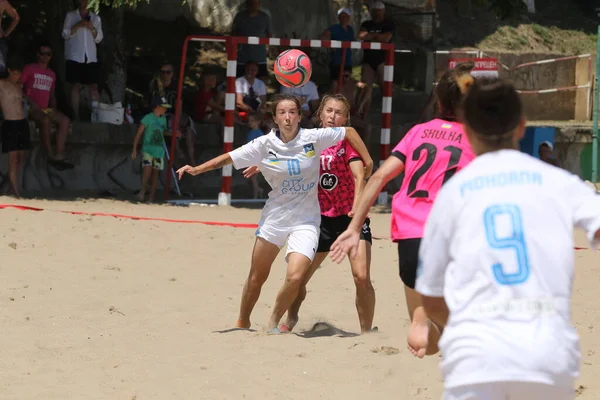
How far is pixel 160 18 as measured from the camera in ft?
57.7

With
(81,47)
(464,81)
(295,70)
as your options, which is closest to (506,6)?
(81,47)

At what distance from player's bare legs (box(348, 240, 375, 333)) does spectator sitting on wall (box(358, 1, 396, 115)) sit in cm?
745

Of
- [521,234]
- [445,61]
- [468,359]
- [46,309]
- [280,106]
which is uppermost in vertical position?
[445,61]

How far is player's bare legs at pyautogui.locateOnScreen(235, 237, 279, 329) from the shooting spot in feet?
20.1

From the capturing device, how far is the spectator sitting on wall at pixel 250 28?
43.7ft

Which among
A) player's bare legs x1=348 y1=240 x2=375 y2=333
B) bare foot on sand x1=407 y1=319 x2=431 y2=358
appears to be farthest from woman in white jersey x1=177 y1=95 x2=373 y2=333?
bare foot on sand x1=407 y1=319 x2=431 y2=358

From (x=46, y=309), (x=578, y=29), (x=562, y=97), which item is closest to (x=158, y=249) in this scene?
(x=46, y=309)

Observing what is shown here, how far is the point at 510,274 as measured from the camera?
2.62 metres

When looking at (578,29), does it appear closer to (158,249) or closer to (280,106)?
(158,249)

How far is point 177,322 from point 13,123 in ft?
18.9

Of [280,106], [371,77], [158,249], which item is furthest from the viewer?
[371,77]

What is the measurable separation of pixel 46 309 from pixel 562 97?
12918 millimetres

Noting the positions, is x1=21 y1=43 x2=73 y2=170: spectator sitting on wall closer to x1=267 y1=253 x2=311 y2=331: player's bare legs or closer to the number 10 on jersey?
the number 10 on jersey

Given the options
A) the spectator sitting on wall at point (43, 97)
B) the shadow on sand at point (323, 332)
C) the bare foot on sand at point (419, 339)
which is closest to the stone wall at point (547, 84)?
the spectator sitting on wall at point (43, 97)
